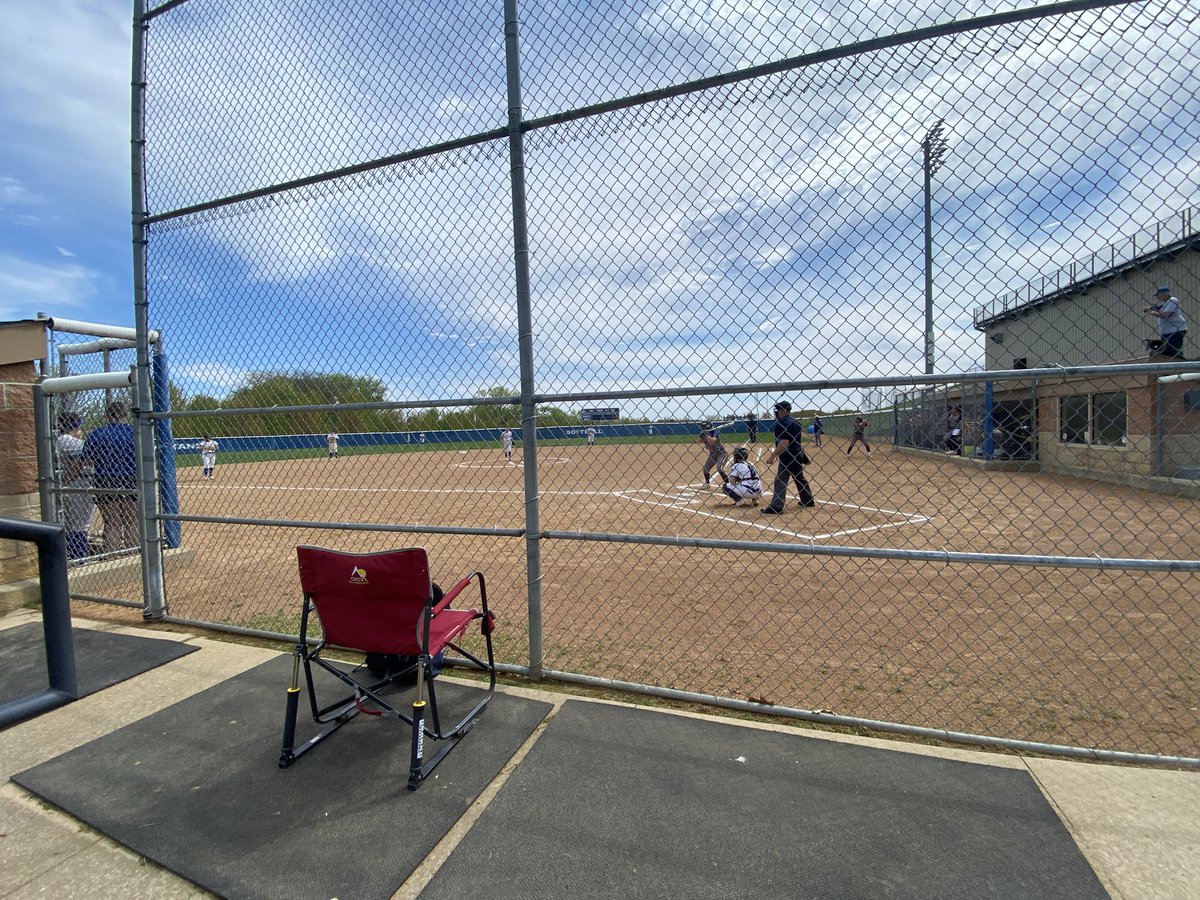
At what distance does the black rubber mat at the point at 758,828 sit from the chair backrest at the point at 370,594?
A: 2.60ft

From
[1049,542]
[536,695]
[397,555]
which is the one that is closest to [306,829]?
[397,555]

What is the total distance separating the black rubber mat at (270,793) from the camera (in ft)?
6.45

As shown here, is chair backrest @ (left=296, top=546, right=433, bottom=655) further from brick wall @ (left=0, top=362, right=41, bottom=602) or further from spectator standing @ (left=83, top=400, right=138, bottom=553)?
brick wall @ (left=0, top=362, right=41, bottom=602)

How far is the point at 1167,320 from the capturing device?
2.76m

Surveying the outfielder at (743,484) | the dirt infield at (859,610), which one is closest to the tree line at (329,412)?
the dirt infield at (859,610)

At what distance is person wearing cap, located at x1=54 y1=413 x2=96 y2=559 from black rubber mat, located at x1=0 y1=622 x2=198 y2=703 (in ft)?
5.22

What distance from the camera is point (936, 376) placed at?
2.45 metres

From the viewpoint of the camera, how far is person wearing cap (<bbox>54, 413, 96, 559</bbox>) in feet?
18.1

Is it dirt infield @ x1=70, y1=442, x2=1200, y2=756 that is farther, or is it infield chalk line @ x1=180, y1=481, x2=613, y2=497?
infield chalk line @ x1=180, y1=481, x2=613, y2=497

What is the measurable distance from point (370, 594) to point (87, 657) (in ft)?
8.95

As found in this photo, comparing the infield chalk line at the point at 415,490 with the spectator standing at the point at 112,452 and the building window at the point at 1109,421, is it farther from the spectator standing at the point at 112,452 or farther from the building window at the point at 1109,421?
the building window at the point at 1109,421

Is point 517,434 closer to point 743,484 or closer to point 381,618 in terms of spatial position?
point 381,618

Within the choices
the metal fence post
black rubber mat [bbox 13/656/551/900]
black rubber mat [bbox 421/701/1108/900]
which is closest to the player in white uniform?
black rubber mat [bbox 13/656/551/900]

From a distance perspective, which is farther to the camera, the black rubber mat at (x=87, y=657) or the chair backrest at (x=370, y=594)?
the black rubber mat at (x=87, y=657)
